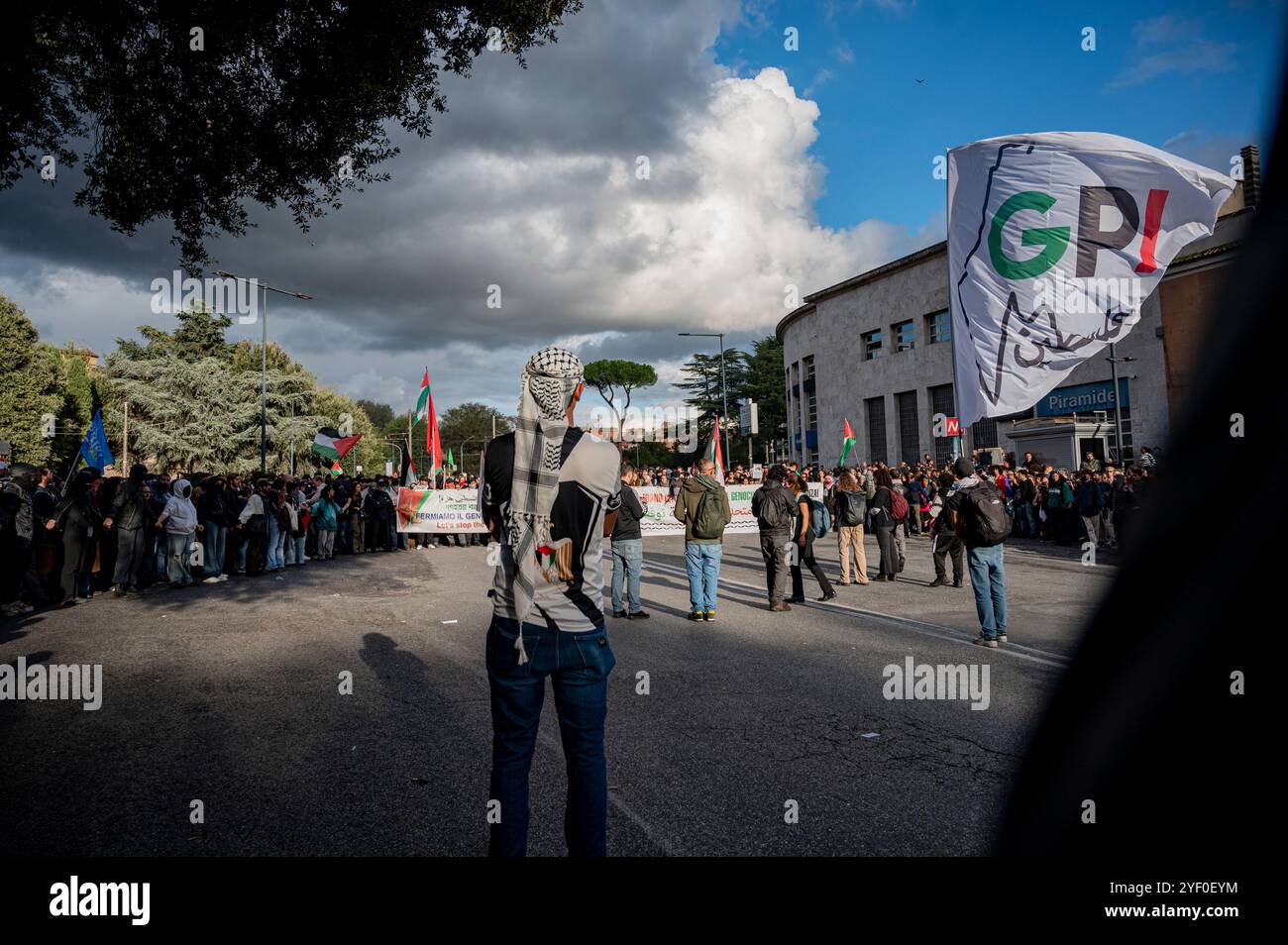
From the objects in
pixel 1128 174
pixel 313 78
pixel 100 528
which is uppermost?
pixel 313 78

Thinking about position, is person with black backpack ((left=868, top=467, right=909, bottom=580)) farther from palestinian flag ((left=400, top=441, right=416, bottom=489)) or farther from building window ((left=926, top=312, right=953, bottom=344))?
building window ((left=926, top=312, right=953, bottom=344))

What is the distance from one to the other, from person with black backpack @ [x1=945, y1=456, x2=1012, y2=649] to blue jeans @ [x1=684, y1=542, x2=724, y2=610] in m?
2.84

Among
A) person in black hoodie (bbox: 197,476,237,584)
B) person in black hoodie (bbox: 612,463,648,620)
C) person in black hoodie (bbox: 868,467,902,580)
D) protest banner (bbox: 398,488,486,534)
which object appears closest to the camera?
person in black hoodie (bbox: 612,463,648,620)

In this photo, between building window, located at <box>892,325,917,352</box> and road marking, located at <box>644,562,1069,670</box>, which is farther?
building window, located at <box>892,325,917,352</box>

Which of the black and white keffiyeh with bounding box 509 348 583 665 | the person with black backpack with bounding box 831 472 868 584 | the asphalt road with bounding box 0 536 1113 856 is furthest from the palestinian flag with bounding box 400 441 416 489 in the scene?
the black and white keffiyeh with bounding box 509 348 583 665

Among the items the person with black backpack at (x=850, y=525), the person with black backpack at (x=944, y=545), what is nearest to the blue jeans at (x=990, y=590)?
the person with black backpack at (x=944, y=545)

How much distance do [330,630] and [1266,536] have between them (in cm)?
936

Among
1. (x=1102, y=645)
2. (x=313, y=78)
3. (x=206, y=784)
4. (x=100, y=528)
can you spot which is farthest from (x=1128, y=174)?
(x=100, y=528)

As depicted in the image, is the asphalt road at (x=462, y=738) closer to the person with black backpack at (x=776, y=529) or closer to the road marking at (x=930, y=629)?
the road marking at (x=930, y=629)

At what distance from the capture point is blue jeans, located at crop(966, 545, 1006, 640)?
7.58 meters

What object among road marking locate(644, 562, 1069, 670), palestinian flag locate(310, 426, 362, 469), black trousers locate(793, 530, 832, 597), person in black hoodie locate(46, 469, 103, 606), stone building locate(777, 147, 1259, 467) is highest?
stone building locate(777, 147, 1259, 467)

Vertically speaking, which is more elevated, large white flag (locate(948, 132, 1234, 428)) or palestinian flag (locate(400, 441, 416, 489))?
large white flag (locate(948, 132, 1234, 428))
